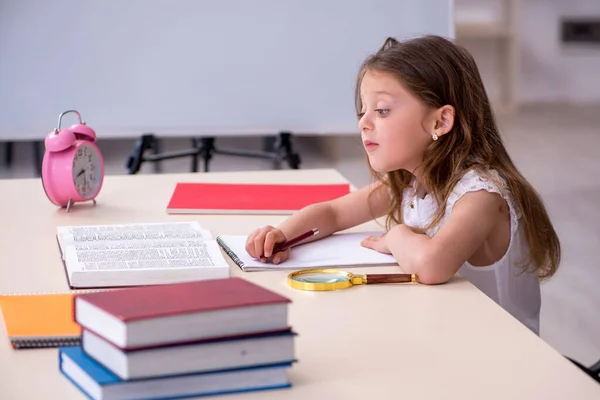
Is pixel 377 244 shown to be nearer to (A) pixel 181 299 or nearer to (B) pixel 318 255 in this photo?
(B) pixel 318 255

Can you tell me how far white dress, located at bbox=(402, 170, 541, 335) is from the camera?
4.41 ft

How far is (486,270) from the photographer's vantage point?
1415mm

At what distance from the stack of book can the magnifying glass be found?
1.05 ft

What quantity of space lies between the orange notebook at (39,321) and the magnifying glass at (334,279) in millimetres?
286

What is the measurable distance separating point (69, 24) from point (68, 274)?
1.91 meters

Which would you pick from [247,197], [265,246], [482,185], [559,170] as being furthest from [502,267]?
[559,170]

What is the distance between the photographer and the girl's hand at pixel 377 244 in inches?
52.2

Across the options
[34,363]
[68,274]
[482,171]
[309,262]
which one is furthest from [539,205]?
[34,363]

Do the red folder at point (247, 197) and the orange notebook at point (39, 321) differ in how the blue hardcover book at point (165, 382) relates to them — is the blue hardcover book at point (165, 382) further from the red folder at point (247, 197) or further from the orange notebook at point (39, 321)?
the red folder at point (247, 197)

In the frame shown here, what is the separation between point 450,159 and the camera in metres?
1.41

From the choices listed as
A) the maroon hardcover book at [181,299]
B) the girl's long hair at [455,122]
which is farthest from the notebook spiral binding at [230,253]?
the maroon hardcover book at [181,299]

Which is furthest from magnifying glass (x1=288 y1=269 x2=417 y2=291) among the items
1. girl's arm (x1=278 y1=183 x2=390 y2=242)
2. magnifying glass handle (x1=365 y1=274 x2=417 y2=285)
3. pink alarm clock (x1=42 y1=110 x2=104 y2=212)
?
pink alarm clock (x1=42 y1=110 x2=104 y2=212)

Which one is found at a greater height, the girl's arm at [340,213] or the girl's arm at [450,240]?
the girl's arm at [450,240]

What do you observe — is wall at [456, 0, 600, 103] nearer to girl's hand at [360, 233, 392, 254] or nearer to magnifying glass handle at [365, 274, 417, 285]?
girl's hand at [360, 233, 392, 254]
